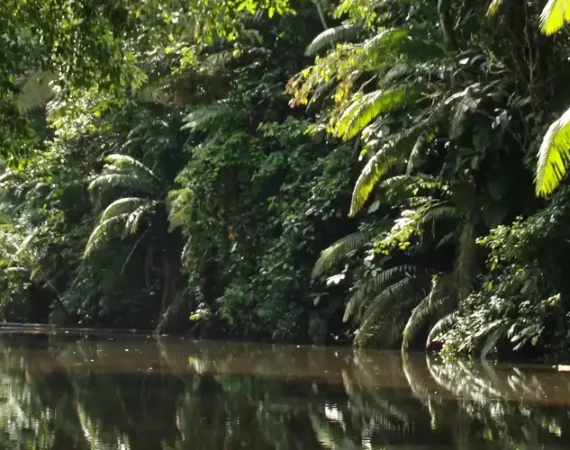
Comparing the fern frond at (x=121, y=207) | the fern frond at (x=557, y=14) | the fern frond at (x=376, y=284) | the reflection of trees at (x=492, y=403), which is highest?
the fern frond at (x=121, y=207)

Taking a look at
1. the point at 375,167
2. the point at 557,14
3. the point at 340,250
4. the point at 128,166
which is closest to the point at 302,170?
the point at 340,250

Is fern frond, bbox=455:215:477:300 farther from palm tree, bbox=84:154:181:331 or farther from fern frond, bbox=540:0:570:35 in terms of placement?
palm tree, bbox=84:154:181:331

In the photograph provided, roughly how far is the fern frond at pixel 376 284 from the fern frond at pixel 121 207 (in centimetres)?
852

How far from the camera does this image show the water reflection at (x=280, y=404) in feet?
22.8

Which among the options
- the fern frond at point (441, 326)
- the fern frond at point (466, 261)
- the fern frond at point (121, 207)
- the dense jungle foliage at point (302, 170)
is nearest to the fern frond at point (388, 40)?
the dense jungle foliage at point (302, 170)

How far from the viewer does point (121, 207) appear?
23.2 m

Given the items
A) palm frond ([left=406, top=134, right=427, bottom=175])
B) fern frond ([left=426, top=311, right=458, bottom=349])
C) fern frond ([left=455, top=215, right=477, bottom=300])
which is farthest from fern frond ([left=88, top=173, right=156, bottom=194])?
fern frond ([left=426, top=311, right=458, bottom=349])

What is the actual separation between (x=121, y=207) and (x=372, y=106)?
9.80 metres

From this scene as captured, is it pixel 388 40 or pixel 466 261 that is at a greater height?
pixel 388 40

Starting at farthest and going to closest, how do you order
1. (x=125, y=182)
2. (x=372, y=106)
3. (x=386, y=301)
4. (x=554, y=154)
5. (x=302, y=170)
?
(x=125, y=182), (x=302, y=170), (x=386, y=301), (x=372, y=106), (x=554, y=154)

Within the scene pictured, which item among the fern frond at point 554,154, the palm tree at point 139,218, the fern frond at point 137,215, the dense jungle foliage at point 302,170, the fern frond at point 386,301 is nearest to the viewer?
the fern frond at point 554,154

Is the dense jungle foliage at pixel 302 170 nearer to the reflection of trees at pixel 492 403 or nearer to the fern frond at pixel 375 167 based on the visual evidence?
the fern frond at pixel 375 167

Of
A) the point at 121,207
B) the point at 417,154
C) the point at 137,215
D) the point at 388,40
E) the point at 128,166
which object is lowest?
the point at 417,154

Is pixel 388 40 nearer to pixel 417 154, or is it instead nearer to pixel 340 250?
pixel 417 154
